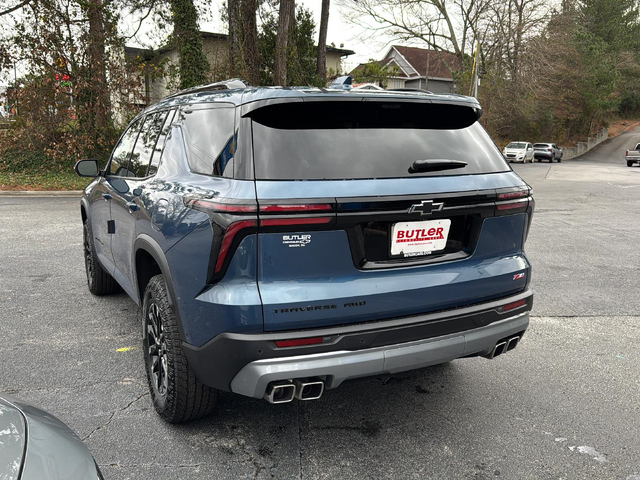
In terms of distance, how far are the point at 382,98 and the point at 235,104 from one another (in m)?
0.73

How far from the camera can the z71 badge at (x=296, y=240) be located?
2316mm

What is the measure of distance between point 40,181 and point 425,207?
15.4 meters

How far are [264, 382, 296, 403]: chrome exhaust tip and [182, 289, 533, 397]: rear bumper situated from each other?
55mm

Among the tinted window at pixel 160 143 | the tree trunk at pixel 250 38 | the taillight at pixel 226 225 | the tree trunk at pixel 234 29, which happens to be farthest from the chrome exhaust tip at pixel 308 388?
the tree trunk at pixel 250 38

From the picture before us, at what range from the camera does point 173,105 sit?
3.40 m

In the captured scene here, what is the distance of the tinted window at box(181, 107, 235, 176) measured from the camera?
256cm

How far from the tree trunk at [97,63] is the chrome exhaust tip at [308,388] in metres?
15.6

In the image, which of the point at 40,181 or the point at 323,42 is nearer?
the point at 40,181

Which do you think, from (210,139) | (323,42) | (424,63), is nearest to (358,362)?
(210,139)

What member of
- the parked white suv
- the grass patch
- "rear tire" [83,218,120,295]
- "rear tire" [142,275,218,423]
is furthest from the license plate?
the parked white suv

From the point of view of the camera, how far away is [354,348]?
2402 mm

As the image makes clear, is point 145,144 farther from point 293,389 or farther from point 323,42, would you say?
point 323,42

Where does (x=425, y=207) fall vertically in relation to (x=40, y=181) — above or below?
above

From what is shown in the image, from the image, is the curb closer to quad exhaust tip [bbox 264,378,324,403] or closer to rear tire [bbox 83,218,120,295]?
rear tire [bbox 83,218,120,295]
